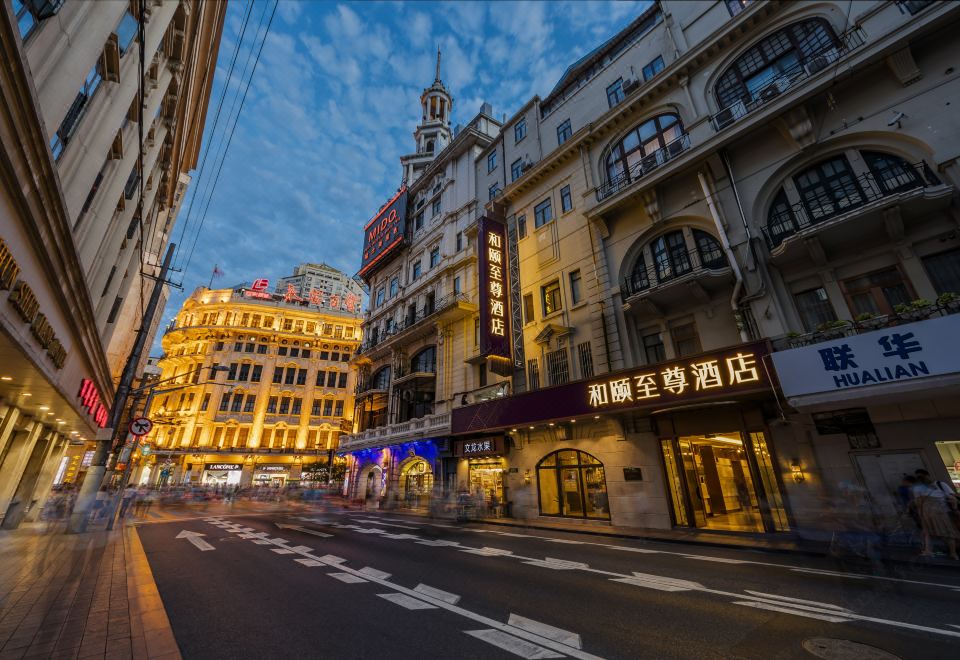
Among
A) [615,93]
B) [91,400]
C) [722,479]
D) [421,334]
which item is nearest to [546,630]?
[722,479]

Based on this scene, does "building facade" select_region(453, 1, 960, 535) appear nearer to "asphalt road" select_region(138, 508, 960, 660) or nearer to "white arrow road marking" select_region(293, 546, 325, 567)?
"asphalt road" select_region(138, 508, 960, 660)

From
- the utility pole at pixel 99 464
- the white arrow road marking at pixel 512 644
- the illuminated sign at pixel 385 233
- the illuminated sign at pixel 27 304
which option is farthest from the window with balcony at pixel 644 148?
the utility pole at pixel 99 464

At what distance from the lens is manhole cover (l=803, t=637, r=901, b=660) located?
3.91m

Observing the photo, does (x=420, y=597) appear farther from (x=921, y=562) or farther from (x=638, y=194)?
(x=638, y=194)

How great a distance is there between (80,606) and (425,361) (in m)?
24.2

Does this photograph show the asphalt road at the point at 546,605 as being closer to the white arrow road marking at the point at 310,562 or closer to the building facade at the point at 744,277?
the white arrow road marking at the point at 310,562

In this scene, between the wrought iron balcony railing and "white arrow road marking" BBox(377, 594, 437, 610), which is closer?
"white arrow road marking" BBox(377, 594, 437, 610)

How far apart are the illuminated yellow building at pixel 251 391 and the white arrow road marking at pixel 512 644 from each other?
46.6 metres

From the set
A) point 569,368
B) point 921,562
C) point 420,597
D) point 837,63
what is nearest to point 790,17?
point 837,63

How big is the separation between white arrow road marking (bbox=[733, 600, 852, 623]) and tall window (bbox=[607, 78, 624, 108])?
75.1 feet

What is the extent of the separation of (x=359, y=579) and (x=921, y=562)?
37.5ft

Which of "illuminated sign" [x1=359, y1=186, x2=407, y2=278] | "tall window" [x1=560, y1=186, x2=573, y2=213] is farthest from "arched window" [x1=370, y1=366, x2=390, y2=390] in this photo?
"tall window" [x1=560, y1=186, x2=573, y2=213]

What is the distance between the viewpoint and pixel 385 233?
39.2 meters

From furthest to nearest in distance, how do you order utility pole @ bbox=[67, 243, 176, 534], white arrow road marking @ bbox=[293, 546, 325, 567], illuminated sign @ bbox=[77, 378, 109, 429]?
utility pole @ bbox=[67, 243, 176, 534] < illuminated sign @ bbox=[77, 378, 109, 429] < white arrow road marking @ bbox=[293, 546, 325, 567]
